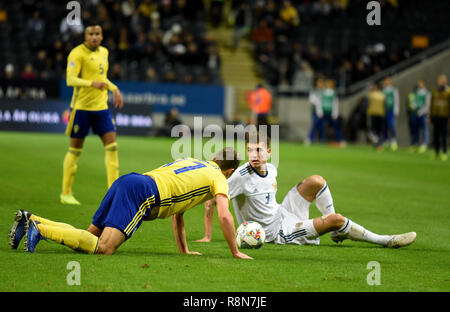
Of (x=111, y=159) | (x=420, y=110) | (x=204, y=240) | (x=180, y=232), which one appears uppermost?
(x=420, y=110)

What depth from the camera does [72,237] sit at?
6691 millimetres

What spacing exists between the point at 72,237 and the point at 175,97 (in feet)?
77.8

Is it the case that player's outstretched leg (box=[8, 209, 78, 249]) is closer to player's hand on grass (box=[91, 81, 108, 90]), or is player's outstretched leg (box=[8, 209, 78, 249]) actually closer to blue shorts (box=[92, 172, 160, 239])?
blue shorts (box=[92, 172, 160, 239])

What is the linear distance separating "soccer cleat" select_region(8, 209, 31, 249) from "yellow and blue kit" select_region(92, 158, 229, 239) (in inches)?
25.0

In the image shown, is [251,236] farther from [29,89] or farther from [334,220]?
[29,89]

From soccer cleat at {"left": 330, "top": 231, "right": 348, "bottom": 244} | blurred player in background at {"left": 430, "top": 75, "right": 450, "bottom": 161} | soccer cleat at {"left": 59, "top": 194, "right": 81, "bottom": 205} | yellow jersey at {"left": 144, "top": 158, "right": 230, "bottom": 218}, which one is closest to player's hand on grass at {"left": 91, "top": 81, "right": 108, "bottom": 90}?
soccer cleat at {"left": 59, "top": 194, "right": 81, "bottom": 205}

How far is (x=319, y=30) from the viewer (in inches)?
1320

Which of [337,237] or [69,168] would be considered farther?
[69,168]

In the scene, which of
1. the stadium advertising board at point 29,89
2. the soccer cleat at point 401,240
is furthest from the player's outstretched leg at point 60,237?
the stadium advertising board at point 29,89

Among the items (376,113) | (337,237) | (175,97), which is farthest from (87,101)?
(175,97)

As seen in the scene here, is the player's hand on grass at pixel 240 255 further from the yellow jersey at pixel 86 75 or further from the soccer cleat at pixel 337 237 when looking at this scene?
the yellow jersey at pixel 86 75

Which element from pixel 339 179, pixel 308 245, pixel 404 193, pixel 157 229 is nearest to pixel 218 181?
pixel 308 245

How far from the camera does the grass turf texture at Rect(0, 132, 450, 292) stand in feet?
19.4

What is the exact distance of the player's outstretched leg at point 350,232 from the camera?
776cm
